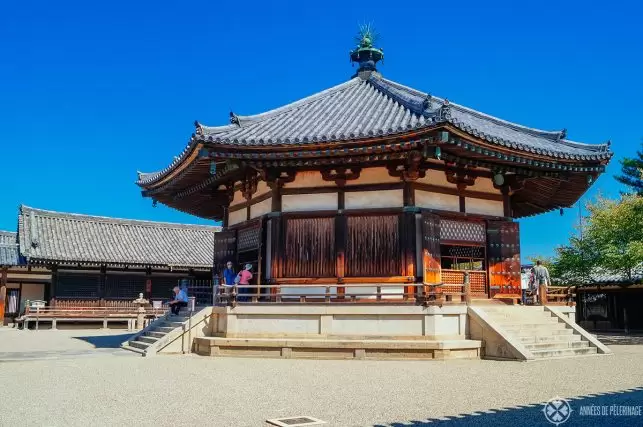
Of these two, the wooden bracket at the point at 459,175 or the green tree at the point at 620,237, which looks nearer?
the wooden bracket at the point at 459,175

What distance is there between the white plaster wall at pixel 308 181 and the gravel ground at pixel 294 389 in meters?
5.24

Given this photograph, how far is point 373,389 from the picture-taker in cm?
948

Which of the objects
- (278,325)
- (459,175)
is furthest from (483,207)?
(278,325)

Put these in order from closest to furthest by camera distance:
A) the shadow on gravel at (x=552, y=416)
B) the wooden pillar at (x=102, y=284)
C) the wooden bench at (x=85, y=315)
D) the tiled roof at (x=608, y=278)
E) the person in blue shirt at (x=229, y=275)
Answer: the shadow on gravel at (x=552, y=416)
the person in blue shirt at (x=229, y=275)
the tiled roof at (x=608, y=278)
the wooden bench at (x=85, y=315)
the wooden pillar at (x=102, y=284)

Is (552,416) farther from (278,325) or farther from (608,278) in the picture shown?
(608,278)

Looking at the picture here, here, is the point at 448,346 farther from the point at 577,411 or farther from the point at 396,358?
the point at 577,411

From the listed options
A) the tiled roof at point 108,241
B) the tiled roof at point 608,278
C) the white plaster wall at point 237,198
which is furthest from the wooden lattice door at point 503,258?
the tiled roof at point 108,241

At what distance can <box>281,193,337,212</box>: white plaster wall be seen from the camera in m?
16.4

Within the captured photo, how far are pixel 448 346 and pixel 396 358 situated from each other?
4.19ft

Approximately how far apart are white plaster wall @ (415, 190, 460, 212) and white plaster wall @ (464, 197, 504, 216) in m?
0.44

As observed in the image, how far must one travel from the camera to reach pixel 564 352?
1432cm

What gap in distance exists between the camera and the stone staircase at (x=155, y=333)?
16.4 metres

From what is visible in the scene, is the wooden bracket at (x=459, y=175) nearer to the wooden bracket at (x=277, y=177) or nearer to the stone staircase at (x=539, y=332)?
the stone staircase at (x=539, y=332)

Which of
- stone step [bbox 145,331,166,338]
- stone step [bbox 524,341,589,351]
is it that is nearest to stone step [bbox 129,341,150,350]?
stone step [bbox 145,331,166,338]
